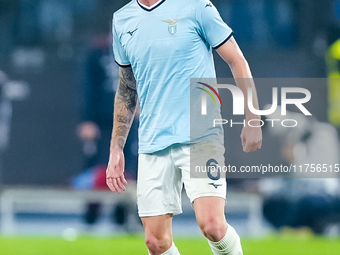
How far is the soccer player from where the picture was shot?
9.70 ft

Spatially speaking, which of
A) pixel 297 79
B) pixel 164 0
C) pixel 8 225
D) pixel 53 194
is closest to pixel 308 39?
pixel 297 79

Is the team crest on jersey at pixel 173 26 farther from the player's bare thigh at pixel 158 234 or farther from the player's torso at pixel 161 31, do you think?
the player's bare thigh at pixel 158 234

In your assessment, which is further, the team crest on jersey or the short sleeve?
the short sleeve

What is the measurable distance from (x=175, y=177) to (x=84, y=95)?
694 cm

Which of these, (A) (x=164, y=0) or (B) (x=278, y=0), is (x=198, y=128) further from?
(B) (x=278, y=0)

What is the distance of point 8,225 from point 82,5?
188 inches

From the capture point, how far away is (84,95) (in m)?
9.83

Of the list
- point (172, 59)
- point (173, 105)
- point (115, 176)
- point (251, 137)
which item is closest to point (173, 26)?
point (172, 59)

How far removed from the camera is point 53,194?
844 centimetres

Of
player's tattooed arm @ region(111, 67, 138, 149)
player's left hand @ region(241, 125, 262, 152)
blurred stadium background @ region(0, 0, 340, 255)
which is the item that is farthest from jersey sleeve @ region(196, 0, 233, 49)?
blurred stadium background @ region(0, 0, 340, 255)

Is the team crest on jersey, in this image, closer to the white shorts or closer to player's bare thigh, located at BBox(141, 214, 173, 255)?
the white shorts

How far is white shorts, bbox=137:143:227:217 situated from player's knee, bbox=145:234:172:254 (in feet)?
0.43

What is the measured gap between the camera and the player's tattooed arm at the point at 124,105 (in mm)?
3480

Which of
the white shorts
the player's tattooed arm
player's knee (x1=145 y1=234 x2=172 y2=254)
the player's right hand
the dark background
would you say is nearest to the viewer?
the white shorts
